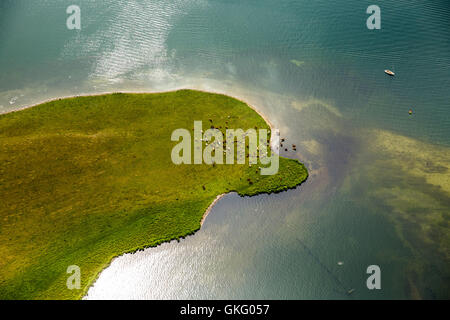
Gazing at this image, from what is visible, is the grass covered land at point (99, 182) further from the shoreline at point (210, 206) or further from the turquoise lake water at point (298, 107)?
the turquoise lake water at point (298, 107)

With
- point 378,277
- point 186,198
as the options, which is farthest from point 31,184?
point 378,277

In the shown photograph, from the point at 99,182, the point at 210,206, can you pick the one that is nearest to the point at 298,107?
the point at 210,206

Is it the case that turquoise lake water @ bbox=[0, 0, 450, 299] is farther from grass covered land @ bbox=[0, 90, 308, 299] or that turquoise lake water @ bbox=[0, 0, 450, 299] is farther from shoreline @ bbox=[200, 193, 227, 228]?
grass covered land @ bbox=[0, 90, 308, 299]

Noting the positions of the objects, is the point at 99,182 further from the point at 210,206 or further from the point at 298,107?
the point at 298,107

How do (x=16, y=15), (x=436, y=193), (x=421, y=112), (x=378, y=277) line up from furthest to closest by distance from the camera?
(x=16, y=15)
(x=421, y=112)
(x=436, y=193)
(x=378, y=277)

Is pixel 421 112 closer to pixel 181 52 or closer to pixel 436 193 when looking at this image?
pixel 436 193

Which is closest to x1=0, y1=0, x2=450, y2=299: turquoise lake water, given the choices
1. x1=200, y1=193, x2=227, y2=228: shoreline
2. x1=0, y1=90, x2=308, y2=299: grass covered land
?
x1=200, y1=193, x2=227, y2=228: shoreline
